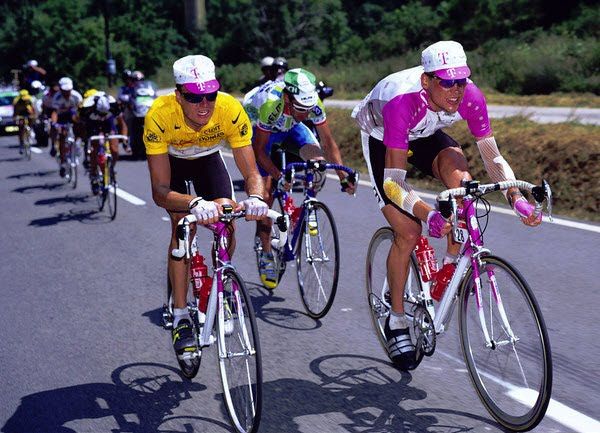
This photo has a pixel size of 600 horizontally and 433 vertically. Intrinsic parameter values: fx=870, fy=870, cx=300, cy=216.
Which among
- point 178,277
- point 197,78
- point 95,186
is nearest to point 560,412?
point 178,277

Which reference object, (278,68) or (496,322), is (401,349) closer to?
(496,322)

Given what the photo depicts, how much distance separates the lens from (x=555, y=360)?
18.1 feet

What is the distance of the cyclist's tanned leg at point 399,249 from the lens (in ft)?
17.4

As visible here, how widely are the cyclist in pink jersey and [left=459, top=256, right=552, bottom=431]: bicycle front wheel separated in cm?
38

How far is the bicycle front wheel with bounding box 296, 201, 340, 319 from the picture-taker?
6.77 metres

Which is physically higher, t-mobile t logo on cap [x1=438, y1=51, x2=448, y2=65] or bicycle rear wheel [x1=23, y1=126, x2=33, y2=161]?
t-mobile t logo on cap [x1=438, y1=51, x2=448, y2=65]

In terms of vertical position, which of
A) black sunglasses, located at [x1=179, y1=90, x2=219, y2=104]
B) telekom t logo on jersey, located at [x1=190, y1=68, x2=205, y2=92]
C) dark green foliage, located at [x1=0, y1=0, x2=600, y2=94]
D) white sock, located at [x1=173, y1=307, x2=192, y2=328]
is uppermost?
dark green foliage, located at [x1=0, y1=0, x2=600, y2=94]

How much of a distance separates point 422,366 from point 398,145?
1.49m

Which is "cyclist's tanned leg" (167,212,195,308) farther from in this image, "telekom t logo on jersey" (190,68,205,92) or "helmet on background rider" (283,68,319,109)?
"helmet on background rider" (283,68,319,109)

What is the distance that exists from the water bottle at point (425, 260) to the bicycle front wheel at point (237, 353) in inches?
50.6

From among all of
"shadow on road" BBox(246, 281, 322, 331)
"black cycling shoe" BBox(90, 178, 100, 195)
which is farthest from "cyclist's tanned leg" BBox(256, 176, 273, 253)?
"black cycling shoe" BBox(90, 178, 100, 195)

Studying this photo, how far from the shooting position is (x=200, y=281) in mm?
5199

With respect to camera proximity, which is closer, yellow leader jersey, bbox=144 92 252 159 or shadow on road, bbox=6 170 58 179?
yellow leader jersey, bbox=144 92 252 159

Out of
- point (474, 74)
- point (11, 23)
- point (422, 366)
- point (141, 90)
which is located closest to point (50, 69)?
point (11, 23)
